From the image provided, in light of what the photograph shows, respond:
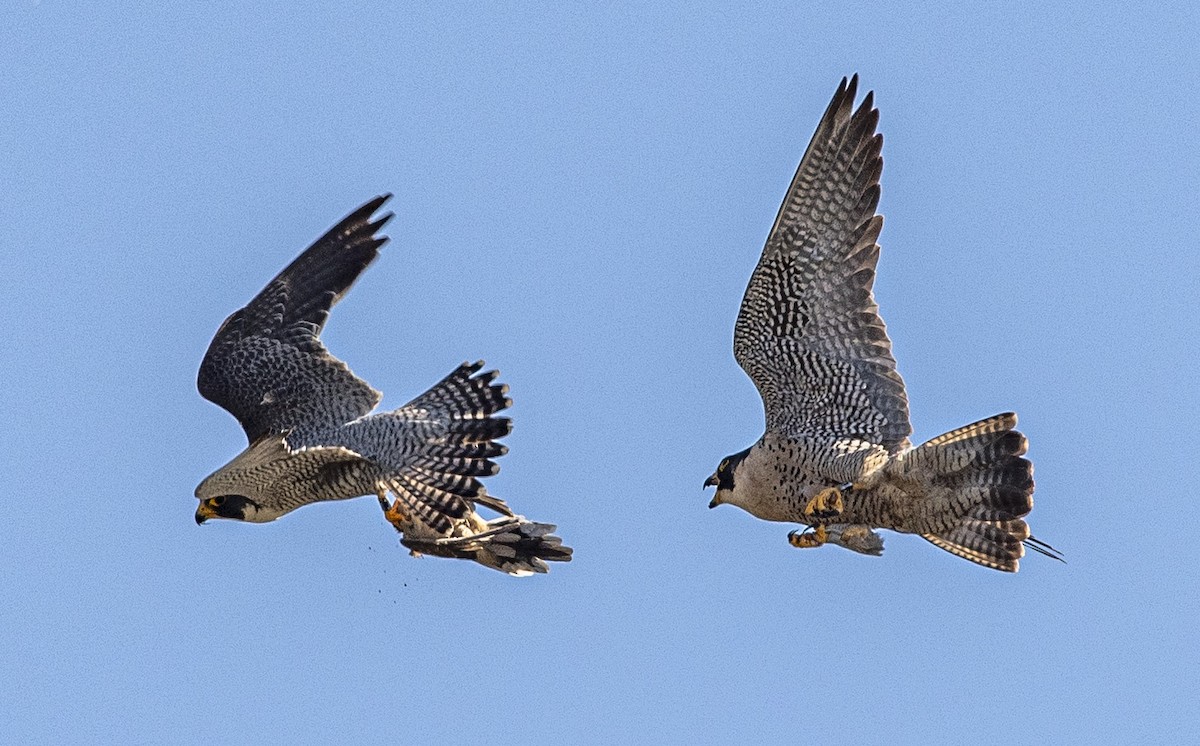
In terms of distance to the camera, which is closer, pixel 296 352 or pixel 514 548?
pixel 514 548

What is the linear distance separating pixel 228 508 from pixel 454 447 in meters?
1.93

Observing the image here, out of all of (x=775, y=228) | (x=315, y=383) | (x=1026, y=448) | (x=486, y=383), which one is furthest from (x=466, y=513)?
(x=1026, y=448)

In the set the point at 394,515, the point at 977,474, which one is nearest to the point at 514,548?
the point at 394,515

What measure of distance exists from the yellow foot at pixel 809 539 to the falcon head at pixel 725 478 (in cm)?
61

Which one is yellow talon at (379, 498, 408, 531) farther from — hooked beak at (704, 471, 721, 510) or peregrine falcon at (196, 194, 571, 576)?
hooked beak at (704, 471, 721, 510)

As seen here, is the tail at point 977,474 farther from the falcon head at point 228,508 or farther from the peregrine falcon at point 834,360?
the falcon head at point 228,508

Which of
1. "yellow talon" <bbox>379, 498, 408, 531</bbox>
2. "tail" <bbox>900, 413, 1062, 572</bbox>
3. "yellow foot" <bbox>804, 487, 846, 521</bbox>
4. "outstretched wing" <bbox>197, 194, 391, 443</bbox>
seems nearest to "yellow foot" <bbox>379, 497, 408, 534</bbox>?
"yellow talon" <bbox>379, 498, 408, 531</bbox>

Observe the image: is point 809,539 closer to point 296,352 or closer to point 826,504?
point 826,504

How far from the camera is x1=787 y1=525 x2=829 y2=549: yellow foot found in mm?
13078

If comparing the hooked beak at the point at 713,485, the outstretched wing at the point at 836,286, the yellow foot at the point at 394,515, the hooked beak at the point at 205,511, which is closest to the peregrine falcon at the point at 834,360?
the outstretched wing at the point at 836,286

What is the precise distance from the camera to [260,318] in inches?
588

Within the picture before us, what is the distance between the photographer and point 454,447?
43.4ft

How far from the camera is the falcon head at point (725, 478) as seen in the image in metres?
13.6

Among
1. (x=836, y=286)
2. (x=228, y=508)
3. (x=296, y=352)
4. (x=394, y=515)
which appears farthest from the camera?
(x=296, y=352)
